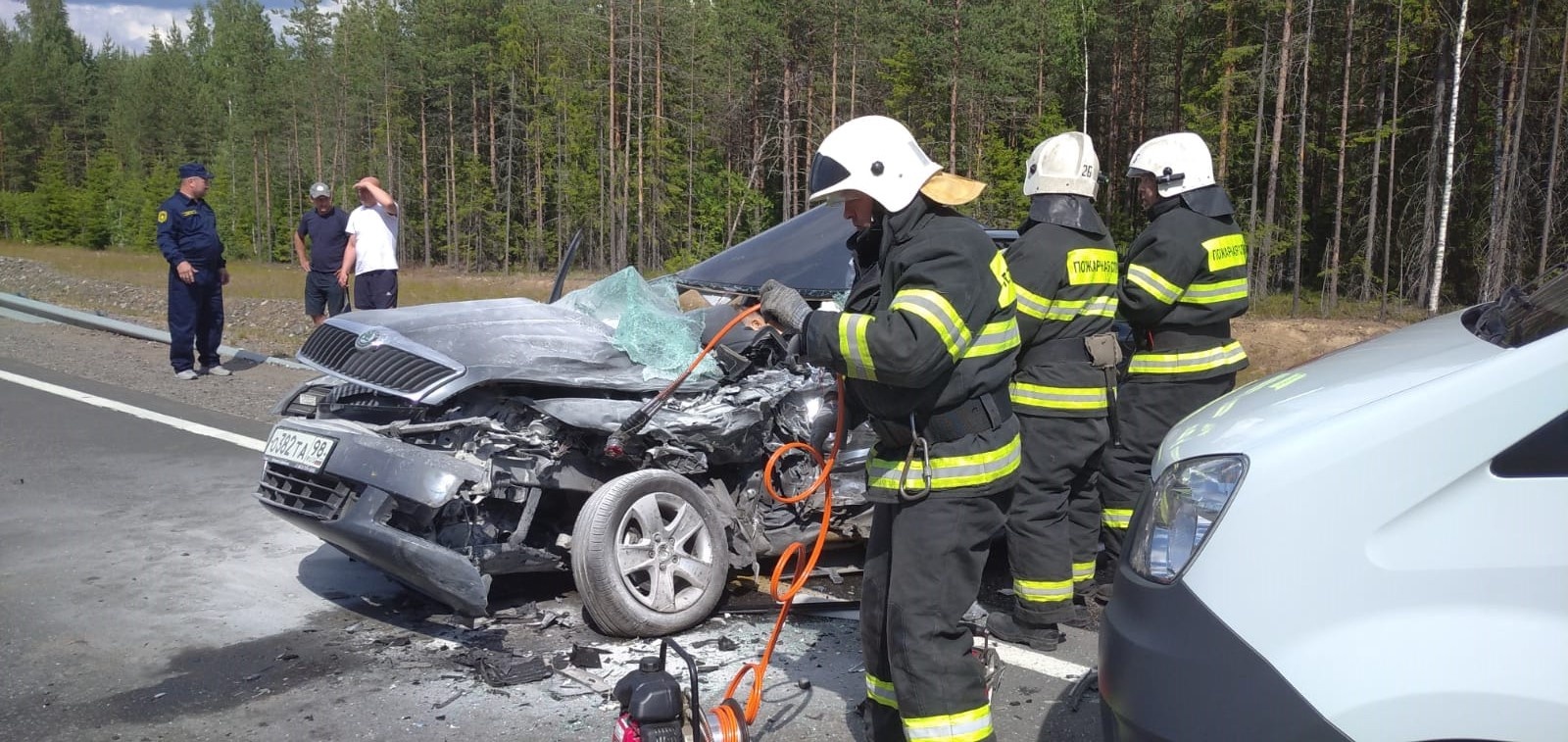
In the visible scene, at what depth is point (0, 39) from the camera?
275ft

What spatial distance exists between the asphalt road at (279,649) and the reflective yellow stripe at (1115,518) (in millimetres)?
612

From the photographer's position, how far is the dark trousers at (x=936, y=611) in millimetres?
2912

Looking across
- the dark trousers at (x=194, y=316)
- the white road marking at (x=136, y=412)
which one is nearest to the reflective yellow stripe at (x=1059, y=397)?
the white road marking at (x=136, y=412)

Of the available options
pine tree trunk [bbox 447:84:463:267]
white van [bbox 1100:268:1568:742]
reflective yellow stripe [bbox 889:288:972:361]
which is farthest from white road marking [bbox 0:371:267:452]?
pine tree trunk [bbox 447:84:463:267]

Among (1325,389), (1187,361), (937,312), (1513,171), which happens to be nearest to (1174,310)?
(1187,361)

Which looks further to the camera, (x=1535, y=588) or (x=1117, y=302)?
(x=1117, y=302)

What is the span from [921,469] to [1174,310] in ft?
7.50

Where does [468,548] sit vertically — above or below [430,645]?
above

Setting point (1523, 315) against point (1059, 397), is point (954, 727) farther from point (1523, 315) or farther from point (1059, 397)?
point (1059, 397)

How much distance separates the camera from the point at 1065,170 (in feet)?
15.0

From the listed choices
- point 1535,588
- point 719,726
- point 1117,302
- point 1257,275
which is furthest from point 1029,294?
point 1257,275

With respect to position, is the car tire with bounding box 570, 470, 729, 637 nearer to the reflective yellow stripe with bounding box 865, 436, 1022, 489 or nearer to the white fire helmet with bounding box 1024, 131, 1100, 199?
the reflective yellow stripe with bounding box 865, 436, 1022, 489

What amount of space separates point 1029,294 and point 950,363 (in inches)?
65.3

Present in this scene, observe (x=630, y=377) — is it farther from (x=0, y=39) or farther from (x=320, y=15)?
(x=0, y=39)
